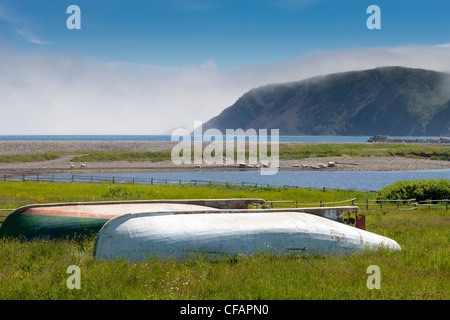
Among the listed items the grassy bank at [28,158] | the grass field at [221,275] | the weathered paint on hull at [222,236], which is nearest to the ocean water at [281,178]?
the grassy bank at [28,158]

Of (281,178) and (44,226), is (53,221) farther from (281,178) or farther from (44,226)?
(281,178)

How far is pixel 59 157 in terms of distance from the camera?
8706 cm

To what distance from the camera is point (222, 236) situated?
10648 millimetres

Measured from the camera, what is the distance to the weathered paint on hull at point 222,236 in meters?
10.2

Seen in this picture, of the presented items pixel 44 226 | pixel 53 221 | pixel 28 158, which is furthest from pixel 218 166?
pixel 44 226

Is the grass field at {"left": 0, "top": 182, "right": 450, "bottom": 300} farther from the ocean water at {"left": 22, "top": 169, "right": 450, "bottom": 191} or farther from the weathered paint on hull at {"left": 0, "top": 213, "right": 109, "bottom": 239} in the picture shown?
the ocean water at {"left": 22, "top": 169, "right": 450, "bottom": 191}

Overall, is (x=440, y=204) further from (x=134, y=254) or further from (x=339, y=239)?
(x=134, y=254)

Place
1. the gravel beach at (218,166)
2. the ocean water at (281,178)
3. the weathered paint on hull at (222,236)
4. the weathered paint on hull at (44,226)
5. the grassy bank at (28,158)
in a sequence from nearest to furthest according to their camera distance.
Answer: the weathered paint on hull at (222,236) < the weathered paint on hull at (44,226) < the ocean water at (281,178) < the gravel beach at (218,166) < the grassy bank at (28,158)

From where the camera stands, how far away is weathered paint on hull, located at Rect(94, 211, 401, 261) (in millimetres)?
10203

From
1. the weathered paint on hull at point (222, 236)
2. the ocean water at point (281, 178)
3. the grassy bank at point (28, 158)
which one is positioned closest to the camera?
the weathered paint on hull at point (222, 236)

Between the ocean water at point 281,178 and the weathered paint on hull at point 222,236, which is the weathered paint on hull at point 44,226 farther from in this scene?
the ocean water at point 281,178

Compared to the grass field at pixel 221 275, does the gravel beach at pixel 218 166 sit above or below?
below
